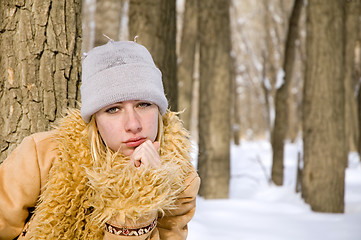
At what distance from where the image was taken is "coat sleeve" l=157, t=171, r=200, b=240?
7.02 feet

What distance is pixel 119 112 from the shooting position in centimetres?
204

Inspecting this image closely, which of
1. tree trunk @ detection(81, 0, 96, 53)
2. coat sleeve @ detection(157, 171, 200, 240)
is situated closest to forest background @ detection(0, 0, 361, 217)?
tree trunk @ detection(81, 0, 96, 53)

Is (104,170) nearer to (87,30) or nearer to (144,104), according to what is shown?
(144,104)

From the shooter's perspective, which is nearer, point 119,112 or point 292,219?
point 119,112

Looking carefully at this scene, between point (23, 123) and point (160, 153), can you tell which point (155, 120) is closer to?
point (160, 153)

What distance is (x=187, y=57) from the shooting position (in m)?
8.20

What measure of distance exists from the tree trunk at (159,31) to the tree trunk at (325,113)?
2.31 meters

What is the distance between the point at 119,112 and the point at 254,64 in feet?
59.0

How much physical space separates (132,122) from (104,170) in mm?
261

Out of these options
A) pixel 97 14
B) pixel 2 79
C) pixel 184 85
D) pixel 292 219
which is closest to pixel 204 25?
pixel 184 85

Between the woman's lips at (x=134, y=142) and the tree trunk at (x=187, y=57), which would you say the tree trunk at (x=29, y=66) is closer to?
the woman's lips at (x=134, y=142)

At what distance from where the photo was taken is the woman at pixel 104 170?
1847 mm

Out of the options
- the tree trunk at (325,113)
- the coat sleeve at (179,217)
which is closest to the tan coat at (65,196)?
the coat sleeve at (179,217)

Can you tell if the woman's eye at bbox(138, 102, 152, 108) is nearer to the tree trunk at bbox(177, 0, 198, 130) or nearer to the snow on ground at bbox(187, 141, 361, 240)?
the snow on ground at bbox(187, 141, 361, 240)
